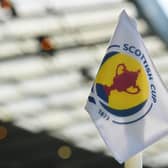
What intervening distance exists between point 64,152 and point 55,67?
0.90 metres

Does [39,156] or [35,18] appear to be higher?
[35,18]

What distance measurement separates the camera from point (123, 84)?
2.09 metres

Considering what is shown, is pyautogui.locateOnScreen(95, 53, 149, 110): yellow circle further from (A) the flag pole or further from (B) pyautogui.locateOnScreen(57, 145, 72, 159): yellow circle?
(B) pyautogui.locateOnScreen(57, 145, 72, 159): yellow circle

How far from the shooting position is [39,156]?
14.7 feet

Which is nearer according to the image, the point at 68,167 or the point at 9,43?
the point at 9,43

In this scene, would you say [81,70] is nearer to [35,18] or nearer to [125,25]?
[35,18]

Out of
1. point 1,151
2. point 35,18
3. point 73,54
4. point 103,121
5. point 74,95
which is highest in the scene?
point 103,121

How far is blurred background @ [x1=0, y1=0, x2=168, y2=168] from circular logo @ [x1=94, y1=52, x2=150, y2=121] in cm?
154

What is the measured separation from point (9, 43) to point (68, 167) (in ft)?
4.47

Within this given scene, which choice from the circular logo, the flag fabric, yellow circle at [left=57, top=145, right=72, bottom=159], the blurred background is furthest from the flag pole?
yellow circle at [left=57, top=145, right=72, bottom=159]

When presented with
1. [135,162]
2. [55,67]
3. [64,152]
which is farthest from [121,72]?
[64,152]

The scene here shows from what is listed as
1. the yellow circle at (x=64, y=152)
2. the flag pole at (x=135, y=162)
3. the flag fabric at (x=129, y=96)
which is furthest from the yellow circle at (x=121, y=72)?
the yellow circle at (x=64, y=152)

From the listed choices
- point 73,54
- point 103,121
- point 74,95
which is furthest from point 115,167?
point 103,121

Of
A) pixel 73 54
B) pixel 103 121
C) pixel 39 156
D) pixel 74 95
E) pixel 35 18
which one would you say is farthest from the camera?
pixel 39 156
